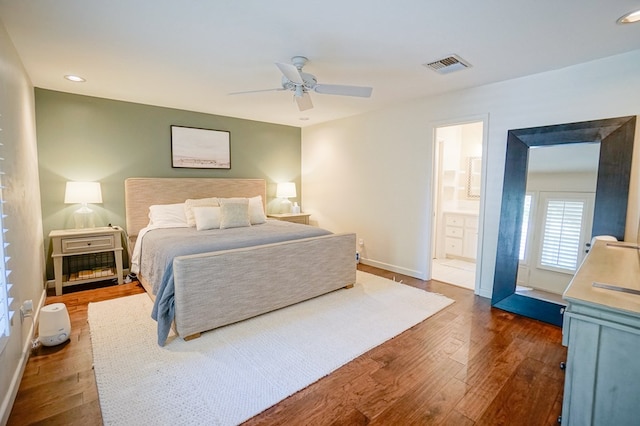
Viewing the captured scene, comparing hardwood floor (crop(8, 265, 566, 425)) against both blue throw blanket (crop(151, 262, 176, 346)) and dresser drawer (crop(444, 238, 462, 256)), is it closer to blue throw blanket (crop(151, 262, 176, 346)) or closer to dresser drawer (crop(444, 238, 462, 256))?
blue throw blanket (crop(151, 262, 176, 346))

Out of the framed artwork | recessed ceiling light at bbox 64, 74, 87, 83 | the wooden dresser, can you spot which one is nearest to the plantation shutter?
recessed ceiling light at bbox 64, 74, 87, 83

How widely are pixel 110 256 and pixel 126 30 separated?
3059mm

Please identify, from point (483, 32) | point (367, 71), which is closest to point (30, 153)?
point (367, 71)

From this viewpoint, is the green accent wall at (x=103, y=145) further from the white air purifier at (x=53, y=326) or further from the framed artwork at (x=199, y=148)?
the white air purifier at (x=53, y=326)

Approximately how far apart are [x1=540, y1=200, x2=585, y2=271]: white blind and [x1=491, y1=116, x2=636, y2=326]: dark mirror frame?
0.49 ft

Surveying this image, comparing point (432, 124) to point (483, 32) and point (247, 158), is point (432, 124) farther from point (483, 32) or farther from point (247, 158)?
point (247, 158)

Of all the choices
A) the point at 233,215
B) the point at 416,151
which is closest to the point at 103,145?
the point at 233,215

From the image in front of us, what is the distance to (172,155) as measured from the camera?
4.51 metres

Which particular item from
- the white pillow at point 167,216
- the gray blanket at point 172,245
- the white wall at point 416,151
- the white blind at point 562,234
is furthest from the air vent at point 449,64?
the white pillow at point 167,216

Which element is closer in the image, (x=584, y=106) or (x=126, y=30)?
(x=126, y=30)

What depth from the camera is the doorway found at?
16.7 ft

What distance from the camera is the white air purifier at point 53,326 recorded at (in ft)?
7.77

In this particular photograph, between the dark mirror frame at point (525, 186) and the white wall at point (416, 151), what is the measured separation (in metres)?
0.09

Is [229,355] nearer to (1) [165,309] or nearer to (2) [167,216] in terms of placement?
(1) [165,309]
